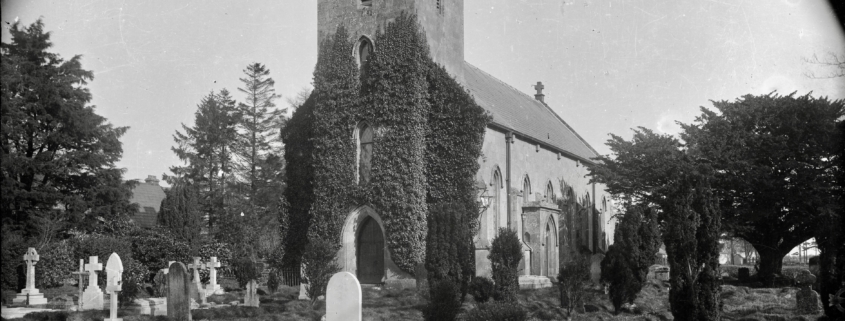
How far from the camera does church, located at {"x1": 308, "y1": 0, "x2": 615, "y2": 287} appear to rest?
29.2m

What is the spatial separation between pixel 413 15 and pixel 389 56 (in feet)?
6.27

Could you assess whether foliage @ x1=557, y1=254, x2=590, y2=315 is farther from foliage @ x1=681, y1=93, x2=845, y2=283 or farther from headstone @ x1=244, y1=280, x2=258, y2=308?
foliage @ x1=681, y1=93, x2=845, y2=283

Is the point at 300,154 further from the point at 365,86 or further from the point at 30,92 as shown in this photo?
the point at 30,92

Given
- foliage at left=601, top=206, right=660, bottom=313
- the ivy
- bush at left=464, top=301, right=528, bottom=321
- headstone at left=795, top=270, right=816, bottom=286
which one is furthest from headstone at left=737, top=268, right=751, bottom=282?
bush at left=464, top=301, right=528, bottom=321

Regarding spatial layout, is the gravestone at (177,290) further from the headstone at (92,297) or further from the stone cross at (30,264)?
the stone cross at (30,264)

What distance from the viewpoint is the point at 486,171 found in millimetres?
30719

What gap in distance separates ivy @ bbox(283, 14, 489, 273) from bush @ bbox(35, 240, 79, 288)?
1077 centimetres

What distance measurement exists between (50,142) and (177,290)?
2127 cm

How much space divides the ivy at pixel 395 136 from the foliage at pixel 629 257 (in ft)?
18.6

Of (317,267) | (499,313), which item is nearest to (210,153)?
(317,267)

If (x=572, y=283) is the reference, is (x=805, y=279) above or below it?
below

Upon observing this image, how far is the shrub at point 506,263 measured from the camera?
2067 cm

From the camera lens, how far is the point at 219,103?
5275 cm

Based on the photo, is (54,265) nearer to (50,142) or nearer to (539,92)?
(50,142)
